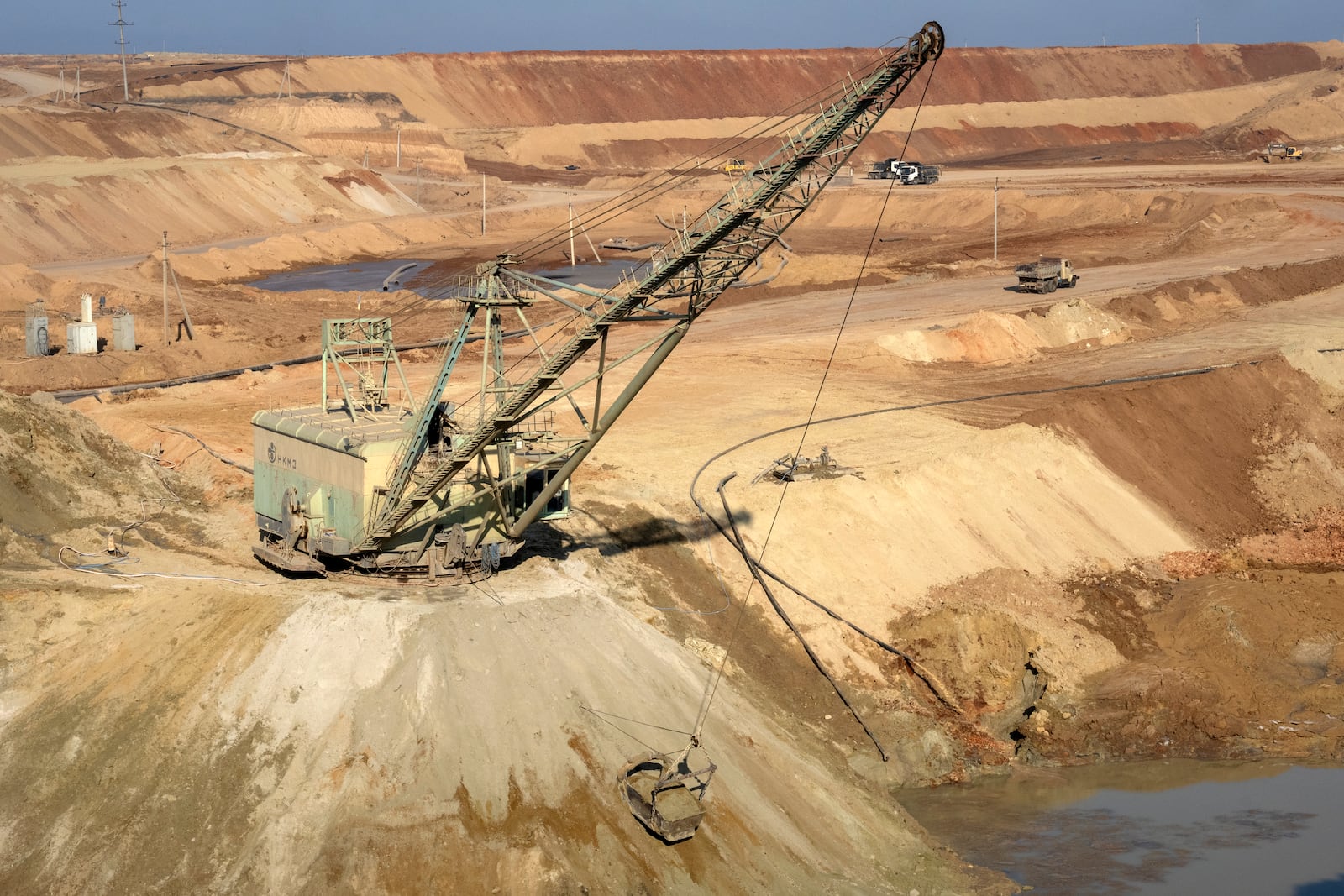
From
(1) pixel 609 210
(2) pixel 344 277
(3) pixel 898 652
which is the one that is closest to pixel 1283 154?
(1) pixel 609 210

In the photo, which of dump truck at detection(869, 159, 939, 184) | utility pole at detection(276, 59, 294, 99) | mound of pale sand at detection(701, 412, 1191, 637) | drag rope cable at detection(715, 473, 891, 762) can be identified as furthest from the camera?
utility pole at detection(276, 59, 294, 99)

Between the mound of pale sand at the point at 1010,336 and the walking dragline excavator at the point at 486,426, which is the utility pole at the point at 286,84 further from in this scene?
the walking dragline excavator at the point at 486,426

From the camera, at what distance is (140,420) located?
47000 mm

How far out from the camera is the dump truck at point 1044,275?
71.2 m

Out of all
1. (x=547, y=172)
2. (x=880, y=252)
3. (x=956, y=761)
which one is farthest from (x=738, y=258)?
(x=547, y=172)

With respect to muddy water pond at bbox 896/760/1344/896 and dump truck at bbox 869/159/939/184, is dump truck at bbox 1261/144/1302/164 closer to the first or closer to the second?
dump truck at bbox 869/159/939/184

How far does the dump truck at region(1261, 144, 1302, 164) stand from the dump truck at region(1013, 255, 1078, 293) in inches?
2437

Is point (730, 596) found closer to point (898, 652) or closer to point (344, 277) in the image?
point (898, 652)

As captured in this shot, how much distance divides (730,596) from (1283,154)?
104947 millimetres

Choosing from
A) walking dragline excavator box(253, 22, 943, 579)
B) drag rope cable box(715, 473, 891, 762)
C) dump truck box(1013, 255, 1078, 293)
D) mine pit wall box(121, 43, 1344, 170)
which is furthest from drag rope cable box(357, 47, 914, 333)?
dump truck box(1013, 255, 1078, 293)

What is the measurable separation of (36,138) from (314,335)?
54999 mm

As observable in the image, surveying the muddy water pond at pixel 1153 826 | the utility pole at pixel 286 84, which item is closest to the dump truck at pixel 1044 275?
the muddy water pond at pixel 1153 826

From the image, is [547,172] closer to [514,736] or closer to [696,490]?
[696,490]

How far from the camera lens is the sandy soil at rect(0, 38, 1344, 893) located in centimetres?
2717
